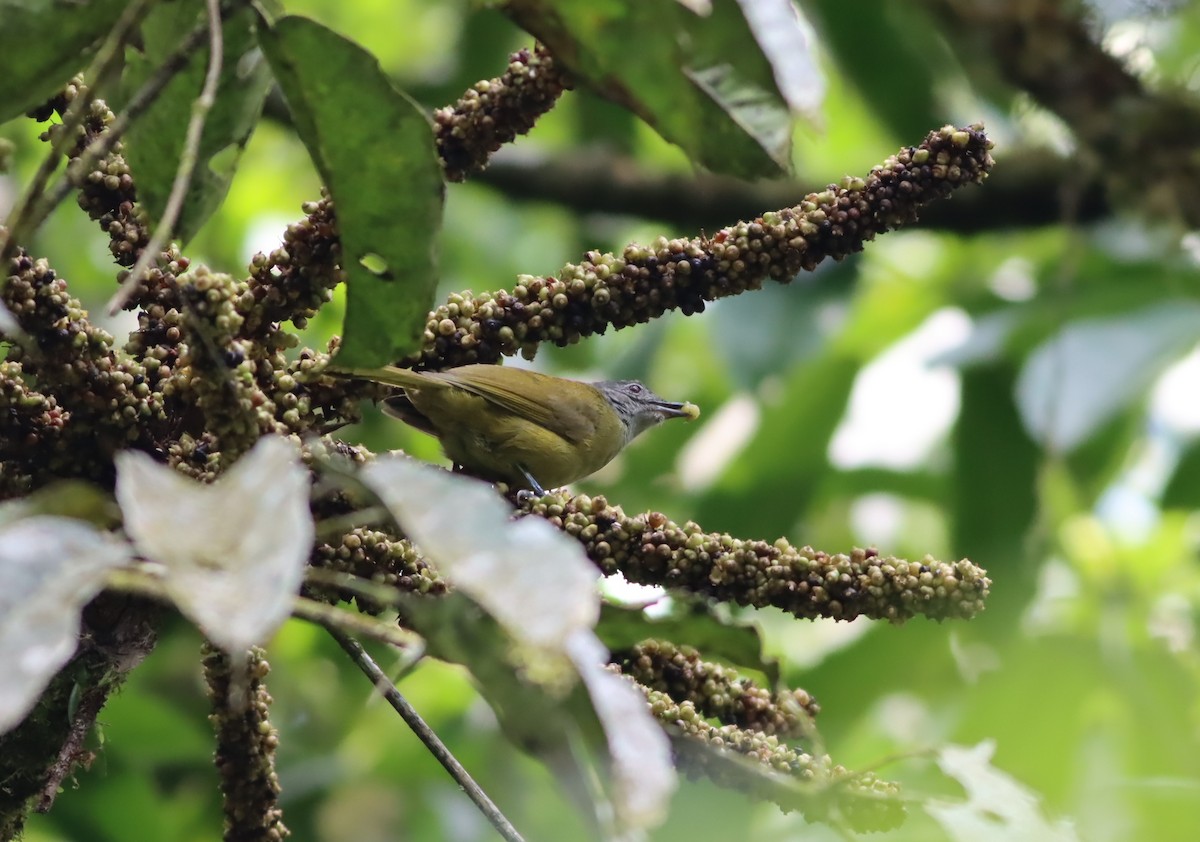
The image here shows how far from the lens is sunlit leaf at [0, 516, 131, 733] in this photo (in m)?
0.86

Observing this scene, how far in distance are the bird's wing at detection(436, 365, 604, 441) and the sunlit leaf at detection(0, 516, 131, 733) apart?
160cm

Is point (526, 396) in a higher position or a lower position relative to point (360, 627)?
higher

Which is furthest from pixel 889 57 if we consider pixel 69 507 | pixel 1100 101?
pixel 69 507

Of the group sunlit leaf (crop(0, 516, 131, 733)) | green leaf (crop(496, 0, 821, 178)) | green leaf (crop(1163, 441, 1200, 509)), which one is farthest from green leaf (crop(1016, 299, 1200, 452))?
sunlit leaf (crop(0, 516, 131, 733))

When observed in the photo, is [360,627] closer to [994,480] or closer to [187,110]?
[187,110]

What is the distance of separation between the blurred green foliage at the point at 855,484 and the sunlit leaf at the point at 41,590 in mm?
1289

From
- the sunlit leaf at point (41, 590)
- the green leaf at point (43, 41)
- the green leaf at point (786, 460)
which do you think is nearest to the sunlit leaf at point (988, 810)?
the sunlit leaf at point (41, 590)

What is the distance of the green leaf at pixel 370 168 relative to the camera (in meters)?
1.26

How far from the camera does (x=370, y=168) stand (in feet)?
4.28

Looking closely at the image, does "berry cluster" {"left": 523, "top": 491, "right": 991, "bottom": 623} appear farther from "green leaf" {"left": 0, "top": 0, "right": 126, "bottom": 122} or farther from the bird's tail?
"green leaf" {"left": 0, "top": 0, "right": 126, "bottom": 122}

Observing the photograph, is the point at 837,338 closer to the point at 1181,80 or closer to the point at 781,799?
the point at 1181,80

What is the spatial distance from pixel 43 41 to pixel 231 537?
1.85ft

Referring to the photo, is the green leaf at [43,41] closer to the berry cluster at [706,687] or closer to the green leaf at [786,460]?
the berry cluster at [706,687]

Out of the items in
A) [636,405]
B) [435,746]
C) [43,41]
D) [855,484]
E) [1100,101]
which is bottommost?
[435,746]
